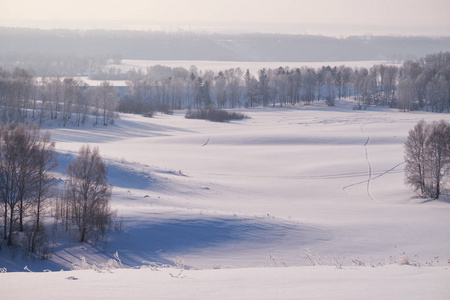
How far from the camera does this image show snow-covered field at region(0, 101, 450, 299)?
25.1 ft

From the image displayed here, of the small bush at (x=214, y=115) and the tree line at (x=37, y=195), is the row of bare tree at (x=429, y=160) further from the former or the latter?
the small bush at (x=214, y=115)

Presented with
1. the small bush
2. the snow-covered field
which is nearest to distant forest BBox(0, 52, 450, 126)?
the small bush

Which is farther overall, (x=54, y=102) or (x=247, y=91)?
(x=247, y=91)

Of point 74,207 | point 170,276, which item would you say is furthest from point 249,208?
point 170,276

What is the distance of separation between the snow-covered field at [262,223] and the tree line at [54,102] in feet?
24.2

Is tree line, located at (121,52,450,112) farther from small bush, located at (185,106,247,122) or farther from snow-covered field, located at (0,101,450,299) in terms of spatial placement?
snow-covered field, located at (0,101,450,299)

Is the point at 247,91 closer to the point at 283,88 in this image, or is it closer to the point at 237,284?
Result: the point at 283,88

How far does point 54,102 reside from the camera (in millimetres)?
69875

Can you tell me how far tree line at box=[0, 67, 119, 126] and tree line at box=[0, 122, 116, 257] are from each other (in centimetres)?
4750

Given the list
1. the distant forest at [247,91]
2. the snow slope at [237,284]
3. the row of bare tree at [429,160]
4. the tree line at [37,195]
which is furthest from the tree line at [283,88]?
the snow slope at [237,284]

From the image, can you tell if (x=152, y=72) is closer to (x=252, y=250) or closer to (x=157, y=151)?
(x=157, y=151)

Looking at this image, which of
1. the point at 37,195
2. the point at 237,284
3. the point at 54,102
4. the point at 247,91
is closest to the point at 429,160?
the point at 37,195

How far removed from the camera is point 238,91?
112m

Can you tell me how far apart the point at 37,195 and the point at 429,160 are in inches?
988
